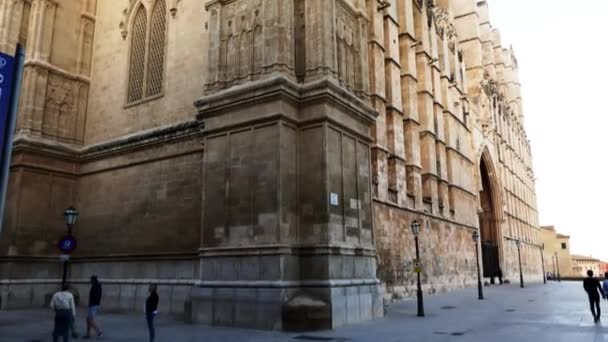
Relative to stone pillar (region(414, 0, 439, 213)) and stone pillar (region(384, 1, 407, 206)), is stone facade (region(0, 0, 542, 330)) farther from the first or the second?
stone pillar (region(414, 0, 439, 213))

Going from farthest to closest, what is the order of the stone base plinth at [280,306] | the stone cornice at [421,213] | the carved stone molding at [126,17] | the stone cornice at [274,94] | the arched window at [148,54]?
1. the stone cornice at [421,213]
2. the carved stone molding at [126,17]
3. the arched window at [148,54]
4. the stone cornice at [274,94]
5. the stone base plinth at [280,306]

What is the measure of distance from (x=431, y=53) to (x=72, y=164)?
79.3ft

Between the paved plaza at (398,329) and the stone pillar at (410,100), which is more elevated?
the stone pillar at (410,100)

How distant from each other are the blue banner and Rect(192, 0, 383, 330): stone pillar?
25.0 ft

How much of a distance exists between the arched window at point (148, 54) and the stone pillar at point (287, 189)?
4684 mm

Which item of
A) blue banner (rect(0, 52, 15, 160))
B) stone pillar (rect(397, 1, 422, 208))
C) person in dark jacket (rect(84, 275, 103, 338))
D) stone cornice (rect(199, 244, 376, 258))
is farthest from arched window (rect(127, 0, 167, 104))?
stone pillar (rect(397, 1, 422, 208))

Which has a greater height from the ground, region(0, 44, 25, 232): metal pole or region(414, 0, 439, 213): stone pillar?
region(414, 0, 439, 213): stone pillar

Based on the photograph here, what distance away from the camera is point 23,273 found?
58.0 ft

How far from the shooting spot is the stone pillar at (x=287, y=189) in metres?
12.3

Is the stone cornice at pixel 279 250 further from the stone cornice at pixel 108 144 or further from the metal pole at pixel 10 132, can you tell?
the metal pole at pixel 10 132

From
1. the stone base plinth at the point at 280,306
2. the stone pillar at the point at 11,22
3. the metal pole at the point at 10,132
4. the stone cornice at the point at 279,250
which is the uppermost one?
the stone pillar at the point at 11,22

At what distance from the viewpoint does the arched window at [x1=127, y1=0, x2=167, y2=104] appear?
730 inches

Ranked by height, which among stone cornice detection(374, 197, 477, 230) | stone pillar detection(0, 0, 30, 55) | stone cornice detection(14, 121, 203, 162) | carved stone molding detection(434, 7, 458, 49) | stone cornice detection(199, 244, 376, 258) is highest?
carved stone molding detection(434, 7, 458, 49)

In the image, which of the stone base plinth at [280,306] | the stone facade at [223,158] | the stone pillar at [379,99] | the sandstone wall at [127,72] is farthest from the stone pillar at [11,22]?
the stone pillar at [379,99]
